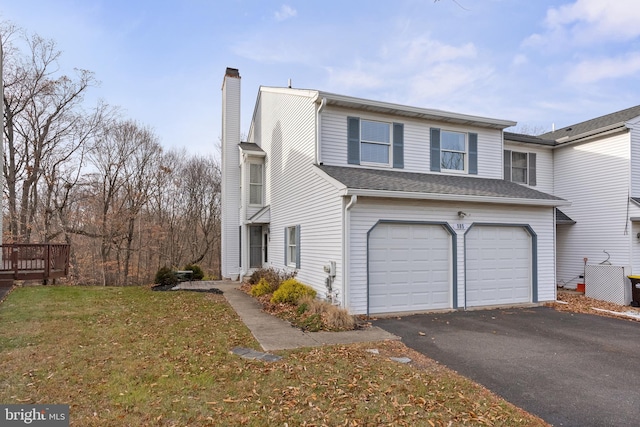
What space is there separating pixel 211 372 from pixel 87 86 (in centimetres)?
2262

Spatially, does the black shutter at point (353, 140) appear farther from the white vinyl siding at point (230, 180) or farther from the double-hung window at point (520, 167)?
the white vinyl siding at point (230, 180)

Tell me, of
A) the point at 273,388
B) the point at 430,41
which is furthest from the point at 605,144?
the point at 273,388

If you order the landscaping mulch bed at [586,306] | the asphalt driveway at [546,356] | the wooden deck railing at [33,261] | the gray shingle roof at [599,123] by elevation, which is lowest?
the landscaping mulch bed at [586,306]

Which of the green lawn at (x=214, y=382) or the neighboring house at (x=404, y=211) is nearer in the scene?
the green lawn at (x=214, y=382)

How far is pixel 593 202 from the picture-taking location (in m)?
12.8

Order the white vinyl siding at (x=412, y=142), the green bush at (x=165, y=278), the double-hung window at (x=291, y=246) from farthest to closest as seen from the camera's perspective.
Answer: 1. the green bush at (x=165, y=278)
2. the double-hung window at (x=291, y=246)
3. the white vinyl siding at (x=412, y=142)

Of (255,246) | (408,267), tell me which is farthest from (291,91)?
(408,267)

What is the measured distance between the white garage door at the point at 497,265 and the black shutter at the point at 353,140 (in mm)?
3798

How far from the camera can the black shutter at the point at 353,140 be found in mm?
10305

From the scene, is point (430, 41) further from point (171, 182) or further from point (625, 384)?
point (171, 182)

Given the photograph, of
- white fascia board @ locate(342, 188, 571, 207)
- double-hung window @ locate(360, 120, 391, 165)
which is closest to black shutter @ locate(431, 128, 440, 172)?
double-hung window @ locate(360, 120, 391, 165)

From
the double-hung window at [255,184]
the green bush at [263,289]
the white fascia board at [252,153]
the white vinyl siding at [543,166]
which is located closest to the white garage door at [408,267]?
the green bush at [263,289]

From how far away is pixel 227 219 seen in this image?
16.5m

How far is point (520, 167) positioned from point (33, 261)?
18.1 meters
